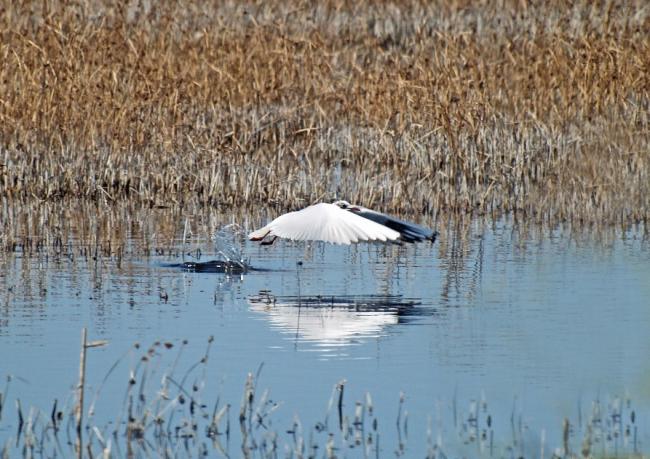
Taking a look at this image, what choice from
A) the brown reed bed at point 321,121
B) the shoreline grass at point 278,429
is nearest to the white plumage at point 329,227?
the brown reed bed at point 321,121

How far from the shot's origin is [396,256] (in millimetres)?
10172

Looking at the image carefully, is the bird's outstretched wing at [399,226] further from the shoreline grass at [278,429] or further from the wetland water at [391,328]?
the shoreline grass at [278,429]

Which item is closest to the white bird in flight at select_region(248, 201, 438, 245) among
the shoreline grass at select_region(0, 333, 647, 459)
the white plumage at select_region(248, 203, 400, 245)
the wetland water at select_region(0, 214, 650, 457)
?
the white plumage at select_region(248, 203, 400, 245)

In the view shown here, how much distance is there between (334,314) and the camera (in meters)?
7.96

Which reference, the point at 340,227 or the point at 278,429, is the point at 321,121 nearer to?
the point at 340,227

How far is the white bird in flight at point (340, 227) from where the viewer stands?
354 inches

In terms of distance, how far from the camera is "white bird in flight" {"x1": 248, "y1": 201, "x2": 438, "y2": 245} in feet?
29.5

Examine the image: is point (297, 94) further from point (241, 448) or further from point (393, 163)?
point (241, 448)

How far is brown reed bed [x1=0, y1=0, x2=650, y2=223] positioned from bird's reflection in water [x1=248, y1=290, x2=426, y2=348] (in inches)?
145

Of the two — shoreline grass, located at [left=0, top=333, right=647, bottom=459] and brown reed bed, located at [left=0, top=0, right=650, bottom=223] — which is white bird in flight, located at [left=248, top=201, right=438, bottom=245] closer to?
brown reed bed, located at [left=0, top=0, right=650, bottom=223]

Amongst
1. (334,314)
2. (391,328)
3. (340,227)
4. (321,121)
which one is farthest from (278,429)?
(321,121)

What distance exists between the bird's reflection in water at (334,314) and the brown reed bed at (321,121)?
3695 mm

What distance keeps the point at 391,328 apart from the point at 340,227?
1.64 m

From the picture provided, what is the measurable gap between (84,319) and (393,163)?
6234mm
